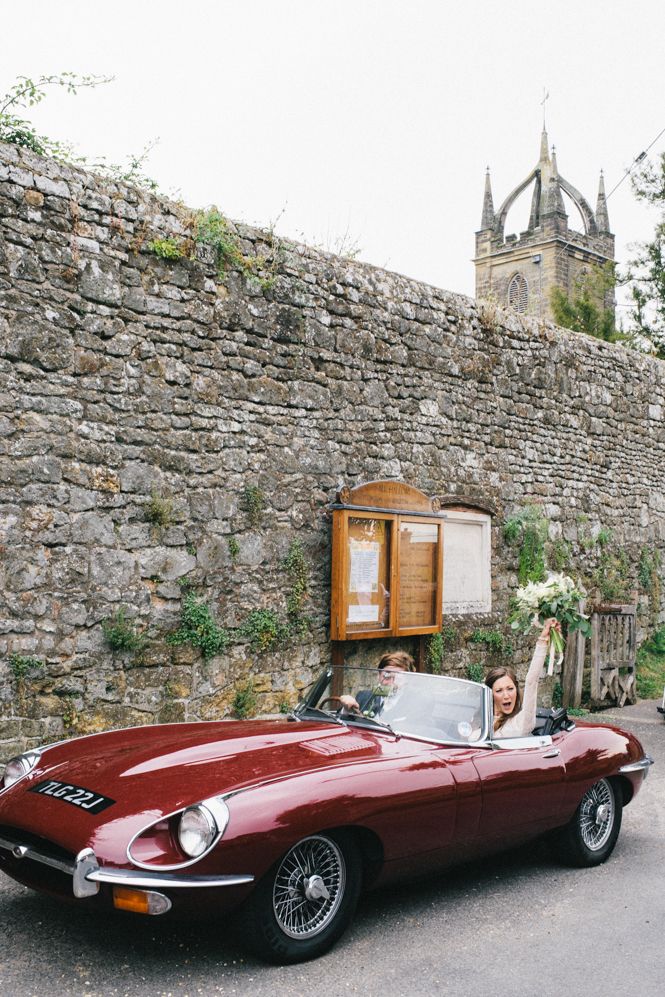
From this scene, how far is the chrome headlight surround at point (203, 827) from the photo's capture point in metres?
3.22

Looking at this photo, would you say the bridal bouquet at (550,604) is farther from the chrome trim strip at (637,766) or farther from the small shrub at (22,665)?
the small shrub at (22,665)

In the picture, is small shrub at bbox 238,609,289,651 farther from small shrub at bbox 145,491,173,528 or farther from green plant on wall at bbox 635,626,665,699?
green plant on wall at bbox 635,626,665,699

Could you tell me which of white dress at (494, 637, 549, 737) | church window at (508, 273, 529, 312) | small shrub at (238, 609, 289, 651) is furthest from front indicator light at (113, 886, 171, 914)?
church window at (508, 273, 529, 312)

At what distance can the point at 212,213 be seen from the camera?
7371mm

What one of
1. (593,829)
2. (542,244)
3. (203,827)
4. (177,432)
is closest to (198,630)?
(177,432)

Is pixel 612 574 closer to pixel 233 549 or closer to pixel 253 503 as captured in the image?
pixel 253 503

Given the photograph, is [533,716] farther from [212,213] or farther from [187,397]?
[212,213]

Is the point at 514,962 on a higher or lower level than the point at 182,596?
lower

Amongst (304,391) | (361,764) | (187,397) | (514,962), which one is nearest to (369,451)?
(304,391)

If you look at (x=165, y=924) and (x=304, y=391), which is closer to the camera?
(x=165, y=924)

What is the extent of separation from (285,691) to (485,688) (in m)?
3.30

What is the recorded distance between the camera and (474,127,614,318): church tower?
42.7 meters

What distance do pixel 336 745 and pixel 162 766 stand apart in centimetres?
81

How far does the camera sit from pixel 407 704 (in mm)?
4641
